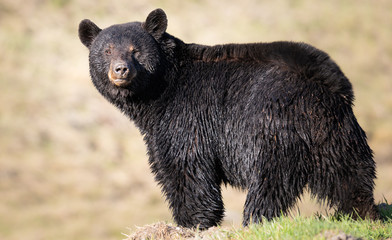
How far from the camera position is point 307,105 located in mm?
5891

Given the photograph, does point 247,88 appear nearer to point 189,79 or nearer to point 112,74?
point 189,79

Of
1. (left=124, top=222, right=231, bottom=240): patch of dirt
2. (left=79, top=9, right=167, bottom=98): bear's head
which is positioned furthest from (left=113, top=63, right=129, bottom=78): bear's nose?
(left=124, top=222, right=231, bottom=240): patch of dirt

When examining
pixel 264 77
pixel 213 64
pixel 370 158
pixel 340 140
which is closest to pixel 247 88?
pixel 264 77

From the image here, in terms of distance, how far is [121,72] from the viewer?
6.83 meters

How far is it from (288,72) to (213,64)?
127 centimetres

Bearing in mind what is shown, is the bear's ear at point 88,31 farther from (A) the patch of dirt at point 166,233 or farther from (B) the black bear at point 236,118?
(A) the patch of dirt at point 166,233

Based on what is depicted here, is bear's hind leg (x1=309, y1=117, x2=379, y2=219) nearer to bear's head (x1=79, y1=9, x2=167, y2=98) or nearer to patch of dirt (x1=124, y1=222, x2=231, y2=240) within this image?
patch of dirt (x1=124, y1=222, x2=231, y2=240)

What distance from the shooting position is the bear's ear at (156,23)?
7422mm

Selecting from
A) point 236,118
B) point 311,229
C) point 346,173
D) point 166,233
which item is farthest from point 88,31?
point 311,229

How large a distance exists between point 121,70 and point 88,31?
1358 mm

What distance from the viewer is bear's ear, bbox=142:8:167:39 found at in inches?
292

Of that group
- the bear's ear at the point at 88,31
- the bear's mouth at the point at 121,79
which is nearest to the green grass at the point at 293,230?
the bear's mouth at the point at 121,79

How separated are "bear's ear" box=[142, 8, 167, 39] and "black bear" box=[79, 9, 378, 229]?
0.02 metres

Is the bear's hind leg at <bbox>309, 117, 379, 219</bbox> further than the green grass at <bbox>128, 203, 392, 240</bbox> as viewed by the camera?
Yes
